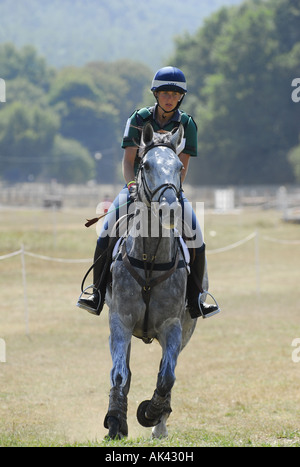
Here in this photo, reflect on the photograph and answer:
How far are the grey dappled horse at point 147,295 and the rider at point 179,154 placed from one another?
0.57 m

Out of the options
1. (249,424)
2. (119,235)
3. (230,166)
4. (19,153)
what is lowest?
(249,424)

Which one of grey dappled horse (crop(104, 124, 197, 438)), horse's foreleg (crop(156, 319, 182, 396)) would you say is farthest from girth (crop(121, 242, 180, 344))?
horse's foreleg (crop(156, 319, 182, 396))

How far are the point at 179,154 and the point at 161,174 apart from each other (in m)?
1.26

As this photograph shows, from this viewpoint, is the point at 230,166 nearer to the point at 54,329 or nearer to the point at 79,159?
A: the point at 79,159

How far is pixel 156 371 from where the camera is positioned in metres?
12.7

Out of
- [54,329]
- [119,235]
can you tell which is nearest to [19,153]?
[54,329]

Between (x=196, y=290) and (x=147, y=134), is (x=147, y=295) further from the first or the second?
(x=147, y=134)

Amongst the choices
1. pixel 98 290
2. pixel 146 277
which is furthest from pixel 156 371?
pixel 146 277

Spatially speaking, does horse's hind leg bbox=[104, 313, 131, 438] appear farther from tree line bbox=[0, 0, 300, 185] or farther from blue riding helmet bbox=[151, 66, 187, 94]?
tree line bbox=[0, 0, 300, 185]

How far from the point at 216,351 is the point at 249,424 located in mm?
5212

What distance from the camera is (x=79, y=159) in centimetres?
15138

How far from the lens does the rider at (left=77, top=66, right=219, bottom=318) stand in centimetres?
787

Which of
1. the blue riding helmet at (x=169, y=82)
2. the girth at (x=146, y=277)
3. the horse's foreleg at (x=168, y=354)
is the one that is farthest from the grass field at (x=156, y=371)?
the blue riding helmet at (x=169, y=82)

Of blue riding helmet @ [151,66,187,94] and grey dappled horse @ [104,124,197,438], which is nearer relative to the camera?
grey dappled horse @ [104,124,197,438]
